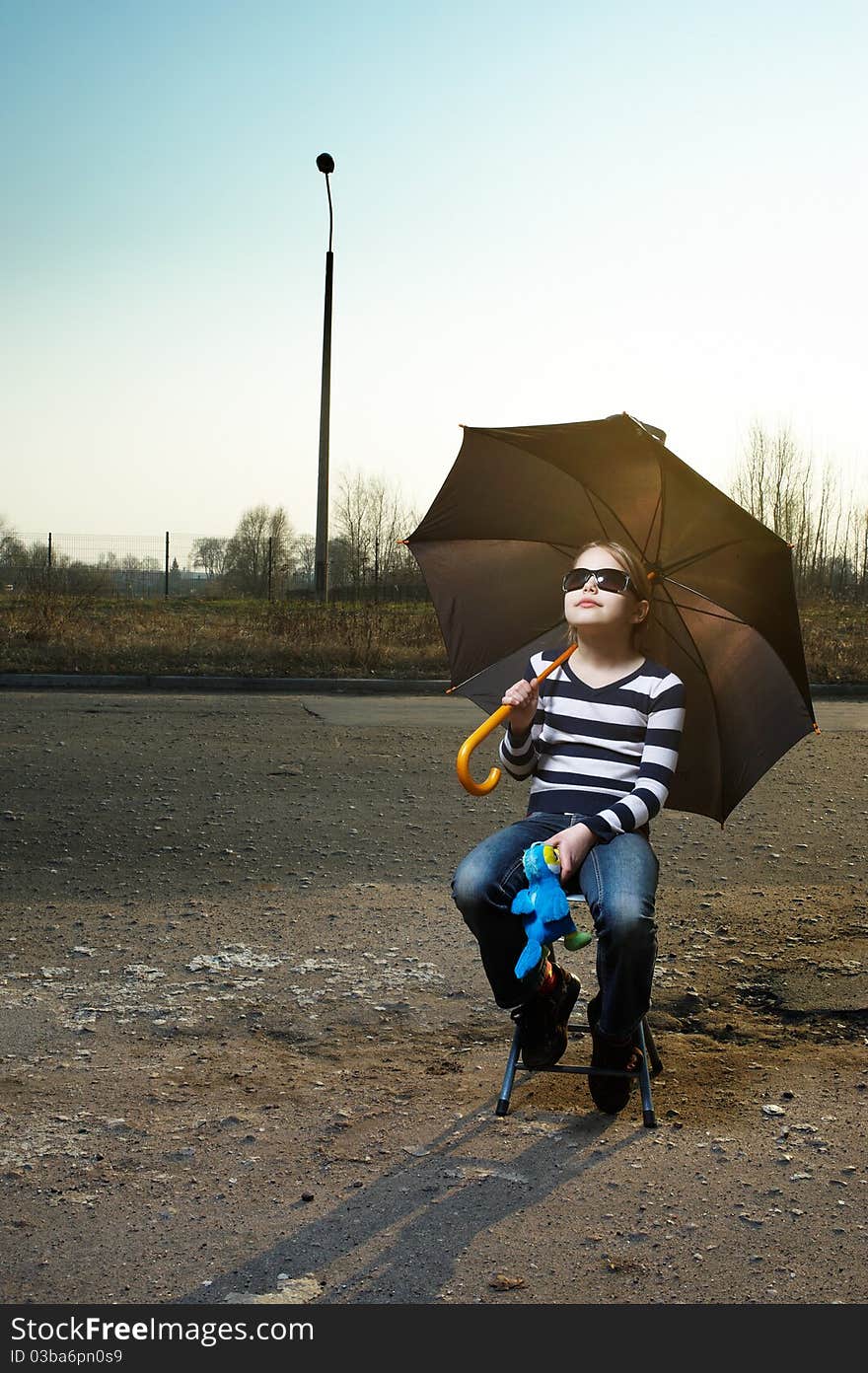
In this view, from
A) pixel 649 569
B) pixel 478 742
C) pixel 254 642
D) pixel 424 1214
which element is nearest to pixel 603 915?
pixel 478 742

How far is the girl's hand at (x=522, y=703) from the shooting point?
137 inches

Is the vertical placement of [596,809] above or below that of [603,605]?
below

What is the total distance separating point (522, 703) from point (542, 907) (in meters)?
0.61

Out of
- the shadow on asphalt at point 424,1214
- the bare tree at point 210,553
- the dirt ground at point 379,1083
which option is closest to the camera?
the shadow on asphalt at point 424,1214

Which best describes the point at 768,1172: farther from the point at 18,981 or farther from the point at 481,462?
the point at 18,981

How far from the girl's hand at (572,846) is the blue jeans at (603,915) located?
0.06 m

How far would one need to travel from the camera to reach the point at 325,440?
23.3m

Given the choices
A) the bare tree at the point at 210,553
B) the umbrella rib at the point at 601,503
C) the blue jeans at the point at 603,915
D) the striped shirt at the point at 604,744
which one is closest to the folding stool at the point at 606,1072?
the blue jeans at the point at 603,915

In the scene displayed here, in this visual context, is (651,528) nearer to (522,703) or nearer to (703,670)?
(703,670)

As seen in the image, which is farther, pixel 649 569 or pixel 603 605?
pixel 649 569

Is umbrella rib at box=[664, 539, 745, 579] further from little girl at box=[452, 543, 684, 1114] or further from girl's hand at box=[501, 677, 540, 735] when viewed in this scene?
girl's hand at box=[501, 677, 540, 735]

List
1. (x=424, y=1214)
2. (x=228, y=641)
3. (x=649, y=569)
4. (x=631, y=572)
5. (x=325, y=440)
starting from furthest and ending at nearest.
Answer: (x=325, y=440)
(x=228, y=641)
(x=649, y=569)
(x=631, y=572)
(x=424, y=1214)

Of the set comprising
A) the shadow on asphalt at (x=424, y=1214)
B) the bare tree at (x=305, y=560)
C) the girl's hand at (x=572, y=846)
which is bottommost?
the shadow on asphalt at (x=424, y=1214)

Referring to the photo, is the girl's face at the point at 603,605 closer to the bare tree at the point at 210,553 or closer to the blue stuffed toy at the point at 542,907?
the blue stuffed toy at the point at 542,907
